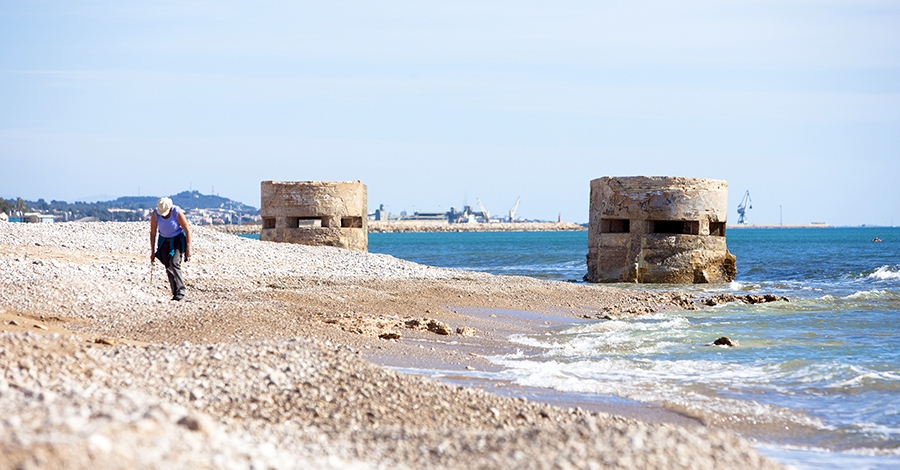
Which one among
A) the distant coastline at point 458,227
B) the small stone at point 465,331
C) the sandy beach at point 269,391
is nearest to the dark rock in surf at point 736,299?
the sandy beach at point 269,391

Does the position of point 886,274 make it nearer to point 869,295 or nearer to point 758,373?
point 869,295

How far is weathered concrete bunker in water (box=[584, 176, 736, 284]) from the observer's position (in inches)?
760

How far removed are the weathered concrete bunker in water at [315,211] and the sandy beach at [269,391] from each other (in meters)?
9.69

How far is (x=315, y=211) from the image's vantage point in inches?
891

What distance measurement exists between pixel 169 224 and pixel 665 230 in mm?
12872

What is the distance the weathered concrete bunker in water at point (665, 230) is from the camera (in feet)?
63.3

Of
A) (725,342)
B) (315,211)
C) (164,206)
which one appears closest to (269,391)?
(164,206)

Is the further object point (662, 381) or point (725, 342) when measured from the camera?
point (725, 342)

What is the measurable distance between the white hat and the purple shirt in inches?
1.8

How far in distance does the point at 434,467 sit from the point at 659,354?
19.6ft

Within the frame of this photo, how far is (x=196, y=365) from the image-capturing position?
6.04 metres

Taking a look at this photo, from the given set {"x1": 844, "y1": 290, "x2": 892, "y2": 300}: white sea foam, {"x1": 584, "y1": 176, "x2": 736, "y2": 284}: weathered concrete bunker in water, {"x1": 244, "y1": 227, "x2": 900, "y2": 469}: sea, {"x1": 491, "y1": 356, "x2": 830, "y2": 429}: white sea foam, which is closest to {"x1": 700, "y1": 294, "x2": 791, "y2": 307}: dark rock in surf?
{"x1": 244, "y1": 227, "x2": 900, "y2": 469}: sea

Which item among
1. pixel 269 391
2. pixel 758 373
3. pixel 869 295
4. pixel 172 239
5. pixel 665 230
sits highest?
pixel 665 230

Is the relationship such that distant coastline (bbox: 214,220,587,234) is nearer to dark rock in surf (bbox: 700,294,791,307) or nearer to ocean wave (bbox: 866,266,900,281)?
ocean wave (bbox: 866,266,900,281)
